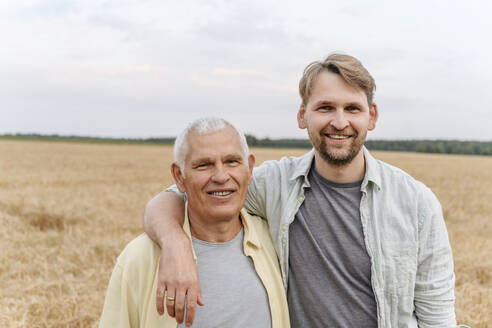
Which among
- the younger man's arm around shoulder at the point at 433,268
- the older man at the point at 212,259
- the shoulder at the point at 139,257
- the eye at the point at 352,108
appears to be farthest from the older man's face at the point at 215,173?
the younger man's arm around shoulder at the point at 433,268

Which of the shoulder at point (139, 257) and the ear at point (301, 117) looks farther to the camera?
the ear at point (301, 117)

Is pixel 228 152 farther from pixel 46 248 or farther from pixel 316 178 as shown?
pixel 46 248

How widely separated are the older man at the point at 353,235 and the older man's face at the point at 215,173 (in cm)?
22

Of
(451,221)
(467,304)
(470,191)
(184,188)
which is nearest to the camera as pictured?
(184,188)

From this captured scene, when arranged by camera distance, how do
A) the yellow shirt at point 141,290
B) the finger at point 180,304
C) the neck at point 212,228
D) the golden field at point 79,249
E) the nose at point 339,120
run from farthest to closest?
the golden field at point 79,249 → the nose at point 339,120 → the neck at point 212,228 → the yellow shirt at point 141,290 → the finger at point 180,304

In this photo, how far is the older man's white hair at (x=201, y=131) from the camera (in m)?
2.12

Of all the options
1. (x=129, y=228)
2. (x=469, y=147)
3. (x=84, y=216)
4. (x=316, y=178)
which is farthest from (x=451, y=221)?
(x=469, y=147)

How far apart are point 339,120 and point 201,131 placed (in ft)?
2.44

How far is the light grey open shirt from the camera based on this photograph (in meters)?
2.30

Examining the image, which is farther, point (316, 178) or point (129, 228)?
point (129, 228)

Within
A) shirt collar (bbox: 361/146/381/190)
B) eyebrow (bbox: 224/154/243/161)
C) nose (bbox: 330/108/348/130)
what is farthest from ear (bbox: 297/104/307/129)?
eyebrow (bbox: 224/154/243/161)

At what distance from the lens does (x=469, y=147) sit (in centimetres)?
7744

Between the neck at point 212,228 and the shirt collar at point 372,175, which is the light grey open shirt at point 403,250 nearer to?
the shirt collar at point 372,175

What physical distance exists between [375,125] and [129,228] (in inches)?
268
